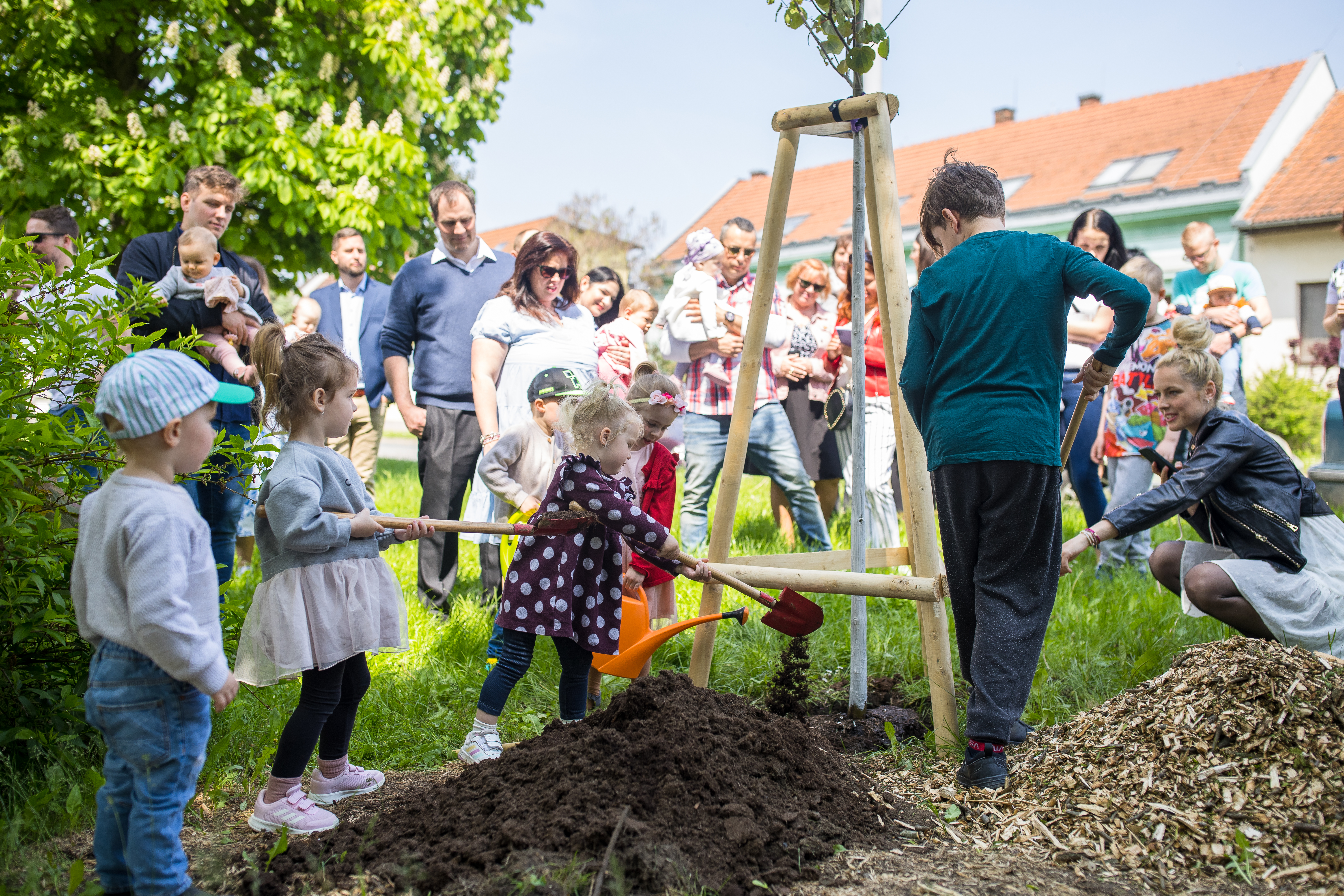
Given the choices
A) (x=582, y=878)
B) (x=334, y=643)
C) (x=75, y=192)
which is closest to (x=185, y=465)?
(x=334, y=643)

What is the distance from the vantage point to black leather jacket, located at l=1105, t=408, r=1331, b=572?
12.0 feet

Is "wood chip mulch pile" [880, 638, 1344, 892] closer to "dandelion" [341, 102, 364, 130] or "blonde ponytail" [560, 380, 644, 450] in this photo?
"blonde ponytail" [560, 380, 644, 450]

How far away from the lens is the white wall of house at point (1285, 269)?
1902cm

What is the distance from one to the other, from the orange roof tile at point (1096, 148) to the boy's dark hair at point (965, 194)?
17.4 m

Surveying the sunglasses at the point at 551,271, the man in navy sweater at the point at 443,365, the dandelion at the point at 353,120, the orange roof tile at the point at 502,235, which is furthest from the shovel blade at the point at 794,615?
the orange roof tile at the point at 502,235

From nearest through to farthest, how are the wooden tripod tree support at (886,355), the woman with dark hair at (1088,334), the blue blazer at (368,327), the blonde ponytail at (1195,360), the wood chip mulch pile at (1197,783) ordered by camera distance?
the wood chip mulch pile at (1197,783) → the wooden tripod tree support at (886,355) → the blonde ponytail at (1195,360) → the woman with dark hair at (1088,334) → the blue blazer at (368,327)

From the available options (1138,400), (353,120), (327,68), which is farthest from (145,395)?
(327,68)

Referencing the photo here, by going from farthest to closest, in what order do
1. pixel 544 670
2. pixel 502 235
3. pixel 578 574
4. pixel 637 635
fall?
1. pixel 502 235
2. pixel 544 670
3. pixel 637 635
4. pixel 578 574

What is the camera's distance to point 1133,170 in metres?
21.8

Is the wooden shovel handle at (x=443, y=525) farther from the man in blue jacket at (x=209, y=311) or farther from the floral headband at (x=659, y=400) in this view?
the man in blue jacket at (x=209, y=311)

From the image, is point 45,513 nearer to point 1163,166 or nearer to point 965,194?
point 965,194

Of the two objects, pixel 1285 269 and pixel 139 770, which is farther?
pixel 1285 269

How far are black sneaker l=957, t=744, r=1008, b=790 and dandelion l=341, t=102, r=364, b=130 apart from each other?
885 cm

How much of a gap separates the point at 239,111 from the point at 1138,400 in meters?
8.42
